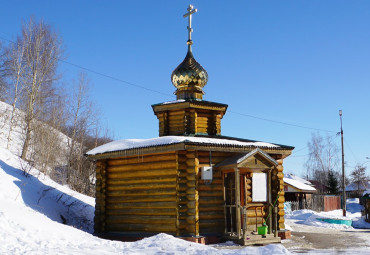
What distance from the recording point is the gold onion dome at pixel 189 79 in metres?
16.6

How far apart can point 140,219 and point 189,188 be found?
228 centimetres

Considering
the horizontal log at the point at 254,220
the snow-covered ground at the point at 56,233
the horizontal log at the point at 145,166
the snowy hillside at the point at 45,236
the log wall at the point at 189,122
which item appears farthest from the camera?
the log wall at the point at 189,122

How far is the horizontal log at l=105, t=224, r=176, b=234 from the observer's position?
1251cm

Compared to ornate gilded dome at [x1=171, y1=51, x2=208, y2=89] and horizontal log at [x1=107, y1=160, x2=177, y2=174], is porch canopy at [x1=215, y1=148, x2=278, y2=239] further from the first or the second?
ornate gilded dome at [x1=171, y1=51, x2=208, y2=89]

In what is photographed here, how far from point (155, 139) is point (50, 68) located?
15.7 meters

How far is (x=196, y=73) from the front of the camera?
16.6 meters

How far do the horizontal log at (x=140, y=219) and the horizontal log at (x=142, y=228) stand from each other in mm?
105

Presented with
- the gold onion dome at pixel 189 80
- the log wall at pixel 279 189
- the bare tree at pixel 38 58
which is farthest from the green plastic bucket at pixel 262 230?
the bare tree at pixel 38 58

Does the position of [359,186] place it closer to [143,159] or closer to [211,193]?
[211,193]

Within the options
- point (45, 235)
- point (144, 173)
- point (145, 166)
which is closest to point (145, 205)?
point (144, 173)

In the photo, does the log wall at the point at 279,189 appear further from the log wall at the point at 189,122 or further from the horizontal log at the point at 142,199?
the horizontal log at the point at 142,199

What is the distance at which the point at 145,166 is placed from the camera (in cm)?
1340

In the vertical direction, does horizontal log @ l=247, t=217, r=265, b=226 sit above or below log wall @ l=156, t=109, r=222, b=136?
below

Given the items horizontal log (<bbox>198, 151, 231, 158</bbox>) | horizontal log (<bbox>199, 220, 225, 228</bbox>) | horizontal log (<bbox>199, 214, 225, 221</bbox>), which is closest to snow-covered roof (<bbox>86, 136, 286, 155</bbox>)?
horizontal log (<bbox>198, 151, 231, 158</bbox>)
